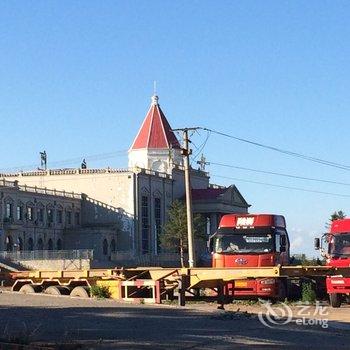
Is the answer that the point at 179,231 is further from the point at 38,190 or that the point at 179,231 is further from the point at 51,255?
the point at 51,255

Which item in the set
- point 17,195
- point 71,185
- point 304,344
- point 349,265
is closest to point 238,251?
point 349,265

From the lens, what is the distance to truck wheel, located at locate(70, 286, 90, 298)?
90.8ft

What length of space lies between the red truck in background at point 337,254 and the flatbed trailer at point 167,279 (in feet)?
1.02

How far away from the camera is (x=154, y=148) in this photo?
121 metres

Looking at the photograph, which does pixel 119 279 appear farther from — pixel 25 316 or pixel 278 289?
pixel 25 316

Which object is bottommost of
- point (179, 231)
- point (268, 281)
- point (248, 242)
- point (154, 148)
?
point (268, 281)

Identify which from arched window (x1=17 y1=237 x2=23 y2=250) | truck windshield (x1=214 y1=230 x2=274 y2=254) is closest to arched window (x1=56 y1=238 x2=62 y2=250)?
arched window (x1=17 y1=237 x2=23 y2=250)

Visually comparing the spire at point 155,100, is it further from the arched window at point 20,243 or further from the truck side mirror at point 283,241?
the truck side mirror at point 283,241

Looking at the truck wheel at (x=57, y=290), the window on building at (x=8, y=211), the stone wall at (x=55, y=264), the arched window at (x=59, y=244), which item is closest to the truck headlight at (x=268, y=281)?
Answer: the truck wheel at (x=57, y=290)

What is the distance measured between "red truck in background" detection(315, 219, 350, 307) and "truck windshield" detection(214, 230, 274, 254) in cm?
224

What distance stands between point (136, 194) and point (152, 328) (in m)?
90.1

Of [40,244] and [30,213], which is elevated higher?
[30,213]

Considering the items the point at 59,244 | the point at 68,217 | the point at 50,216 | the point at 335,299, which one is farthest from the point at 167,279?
the point at 68,217

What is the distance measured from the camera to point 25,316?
19406 millimetres
